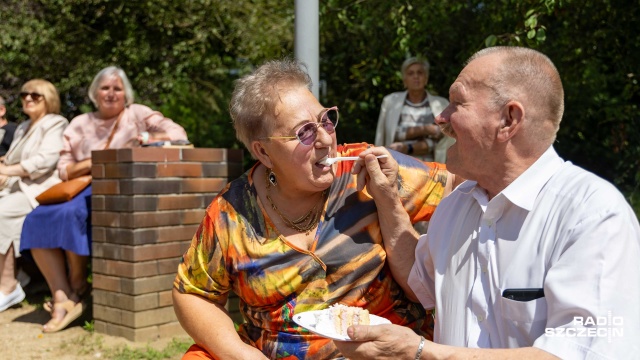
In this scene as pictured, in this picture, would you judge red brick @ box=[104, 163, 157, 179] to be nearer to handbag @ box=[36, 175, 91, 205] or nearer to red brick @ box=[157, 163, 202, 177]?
red brick @ box=[157, 163, 202, 177]

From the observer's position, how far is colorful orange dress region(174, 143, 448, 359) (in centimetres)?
268

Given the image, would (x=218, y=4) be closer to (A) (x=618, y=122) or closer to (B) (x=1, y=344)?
(A) (x=618, y=122)

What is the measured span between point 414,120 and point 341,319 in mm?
4738

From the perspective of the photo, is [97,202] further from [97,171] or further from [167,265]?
[167,265]

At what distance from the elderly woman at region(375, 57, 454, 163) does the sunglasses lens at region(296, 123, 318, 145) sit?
3960 millimetres

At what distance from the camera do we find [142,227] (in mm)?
5023

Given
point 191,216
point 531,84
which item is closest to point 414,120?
point 191,216

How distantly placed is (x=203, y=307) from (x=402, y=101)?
4417mm

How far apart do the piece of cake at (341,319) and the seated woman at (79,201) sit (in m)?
3.43

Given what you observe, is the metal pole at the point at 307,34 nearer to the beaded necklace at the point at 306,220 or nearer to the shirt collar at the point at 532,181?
the beaded necklace at the point at 306,220

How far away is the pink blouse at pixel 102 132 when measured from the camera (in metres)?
5.77

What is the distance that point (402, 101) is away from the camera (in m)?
6.88

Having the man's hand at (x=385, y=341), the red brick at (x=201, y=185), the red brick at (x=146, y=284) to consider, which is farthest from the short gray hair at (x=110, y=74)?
the man's hand at (x=385, y=341)

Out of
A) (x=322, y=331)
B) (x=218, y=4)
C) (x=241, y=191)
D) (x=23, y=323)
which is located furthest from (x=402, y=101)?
(x=218, y=4)
